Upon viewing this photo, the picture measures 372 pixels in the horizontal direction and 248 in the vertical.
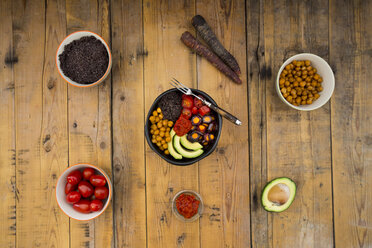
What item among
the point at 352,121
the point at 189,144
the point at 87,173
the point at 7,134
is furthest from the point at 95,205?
the point at 352,121

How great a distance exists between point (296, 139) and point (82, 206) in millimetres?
1235

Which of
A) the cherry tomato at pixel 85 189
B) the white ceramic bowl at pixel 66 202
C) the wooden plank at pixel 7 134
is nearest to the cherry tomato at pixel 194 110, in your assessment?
the white ceramic bowl at pixel 66 202

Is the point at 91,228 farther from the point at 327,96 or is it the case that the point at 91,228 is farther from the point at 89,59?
the point at 327,96

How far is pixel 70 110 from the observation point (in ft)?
4.66

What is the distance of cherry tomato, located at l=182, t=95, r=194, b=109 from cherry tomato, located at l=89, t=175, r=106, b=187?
57cm

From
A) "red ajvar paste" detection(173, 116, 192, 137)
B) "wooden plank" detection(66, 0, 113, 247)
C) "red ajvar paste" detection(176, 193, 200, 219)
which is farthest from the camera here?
"wooden plank" detection(66, 0, 113, 247)

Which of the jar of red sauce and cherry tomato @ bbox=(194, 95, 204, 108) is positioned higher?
cherry tomato @ bbox=(194, 95, 204, 108)

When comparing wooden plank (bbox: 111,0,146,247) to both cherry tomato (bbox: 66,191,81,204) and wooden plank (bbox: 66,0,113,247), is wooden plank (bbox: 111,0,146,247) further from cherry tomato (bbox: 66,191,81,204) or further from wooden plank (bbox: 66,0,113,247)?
cherry tomato (bbox: 66,191,81,204)

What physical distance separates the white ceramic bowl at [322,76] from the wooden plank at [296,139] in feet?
0.39

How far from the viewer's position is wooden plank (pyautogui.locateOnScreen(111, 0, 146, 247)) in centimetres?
141

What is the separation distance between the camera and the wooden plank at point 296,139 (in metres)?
1.43

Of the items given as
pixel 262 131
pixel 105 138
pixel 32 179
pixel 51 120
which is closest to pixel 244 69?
pixel 262 131

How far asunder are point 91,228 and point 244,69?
4.17 ft

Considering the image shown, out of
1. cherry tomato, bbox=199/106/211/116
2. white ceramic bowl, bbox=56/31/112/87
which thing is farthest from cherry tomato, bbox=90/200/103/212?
cherry tomato, bbox=199/106/211/116
